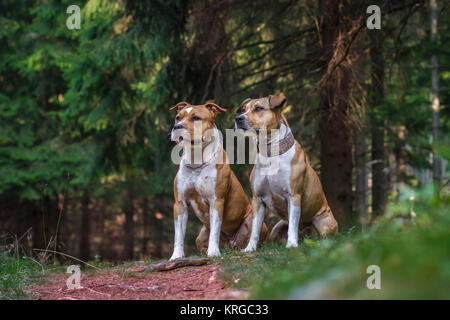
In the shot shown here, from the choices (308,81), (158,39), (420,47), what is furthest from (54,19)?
(420,47)

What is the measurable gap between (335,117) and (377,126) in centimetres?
255

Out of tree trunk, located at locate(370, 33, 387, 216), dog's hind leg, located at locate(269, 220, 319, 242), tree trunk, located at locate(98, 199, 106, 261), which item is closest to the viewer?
dog's hind leg, located at locate(269, 220, 319, 242)

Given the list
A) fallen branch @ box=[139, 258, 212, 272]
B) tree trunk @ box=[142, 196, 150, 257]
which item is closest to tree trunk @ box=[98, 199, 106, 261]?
tree trunk @ box=[142, 196, 150, 257]

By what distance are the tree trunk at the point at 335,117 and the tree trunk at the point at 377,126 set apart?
28.6 inches

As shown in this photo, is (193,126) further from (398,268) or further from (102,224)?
(102,224)

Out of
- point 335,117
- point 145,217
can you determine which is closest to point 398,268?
point 335,117

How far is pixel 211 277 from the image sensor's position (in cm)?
472

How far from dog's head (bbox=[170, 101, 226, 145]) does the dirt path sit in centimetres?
164

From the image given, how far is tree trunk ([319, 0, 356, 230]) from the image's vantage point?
8.31m

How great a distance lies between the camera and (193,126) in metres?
6.27

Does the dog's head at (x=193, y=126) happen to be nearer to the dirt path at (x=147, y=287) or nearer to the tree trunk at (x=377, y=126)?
the dirt path at (x=147, y=287)

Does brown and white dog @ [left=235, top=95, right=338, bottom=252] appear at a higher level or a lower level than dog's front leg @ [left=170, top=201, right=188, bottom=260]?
higher

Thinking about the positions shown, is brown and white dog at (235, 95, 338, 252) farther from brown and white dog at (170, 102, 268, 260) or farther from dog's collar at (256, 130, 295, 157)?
brown and white dog at (170, 102, 268, 260)
